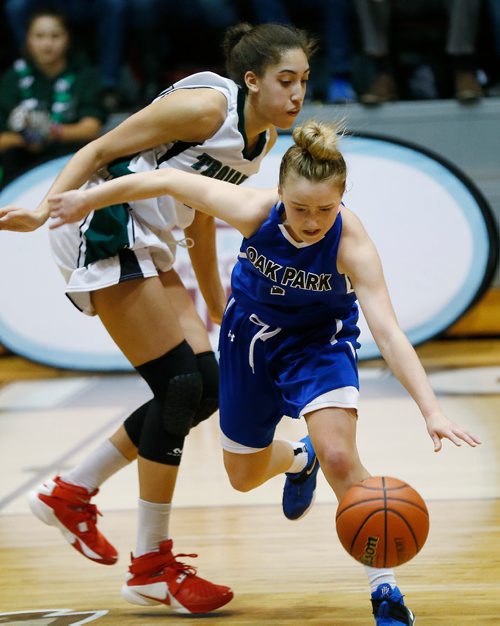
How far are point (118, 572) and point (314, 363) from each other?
120 centimetres

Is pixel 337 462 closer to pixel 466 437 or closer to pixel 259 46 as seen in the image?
pixel 466 437

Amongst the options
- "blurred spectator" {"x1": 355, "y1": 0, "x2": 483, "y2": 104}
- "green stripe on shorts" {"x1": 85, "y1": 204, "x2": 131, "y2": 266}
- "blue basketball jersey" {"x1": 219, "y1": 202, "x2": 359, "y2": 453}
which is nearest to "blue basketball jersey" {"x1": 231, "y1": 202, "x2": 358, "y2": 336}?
"blue basketball jersey" {"x1": 219, "y1": 202, "x2": 359, "y2": 453}

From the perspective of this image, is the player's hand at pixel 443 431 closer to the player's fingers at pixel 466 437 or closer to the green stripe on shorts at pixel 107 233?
the player's fingers at pixel 466 437

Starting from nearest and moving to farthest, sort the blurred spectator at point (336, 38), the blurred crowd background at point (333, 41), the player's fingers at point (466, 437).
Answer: the player's fingers at point (466, 437), the blurred crowd background at point (333, 41), the blurred spectator at point (336, 38)

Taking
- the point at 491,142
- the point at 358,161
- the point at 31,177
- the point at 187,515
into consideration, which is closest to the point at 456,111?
the point at 491,142

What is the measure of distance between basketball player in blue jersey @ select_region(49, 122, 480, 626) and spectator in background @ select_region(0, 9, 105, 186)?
4.25 m

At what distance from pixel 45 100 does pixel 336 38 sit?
202 cm

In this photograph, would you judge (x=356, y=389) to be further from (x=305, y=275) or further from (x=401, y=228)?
(x=401, y=228)

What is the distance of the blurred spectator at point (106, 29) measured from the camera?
7367 millimetres

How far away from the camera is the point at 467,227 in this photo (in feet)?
21.2

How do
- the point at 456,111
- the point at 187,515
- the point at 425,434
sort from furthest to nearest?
the point at 456,111
the point at 425,434
the point at 187,515

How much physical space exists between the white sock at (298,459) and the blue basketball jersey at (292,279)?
662 millimetres

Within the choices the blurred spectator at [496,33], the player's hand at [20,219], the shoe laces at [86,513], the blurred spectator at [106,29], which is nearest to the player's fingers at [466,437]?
the player's hand at [20,219]

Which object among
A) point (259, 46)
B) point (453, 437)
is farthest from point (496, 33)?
point (453, 437)
